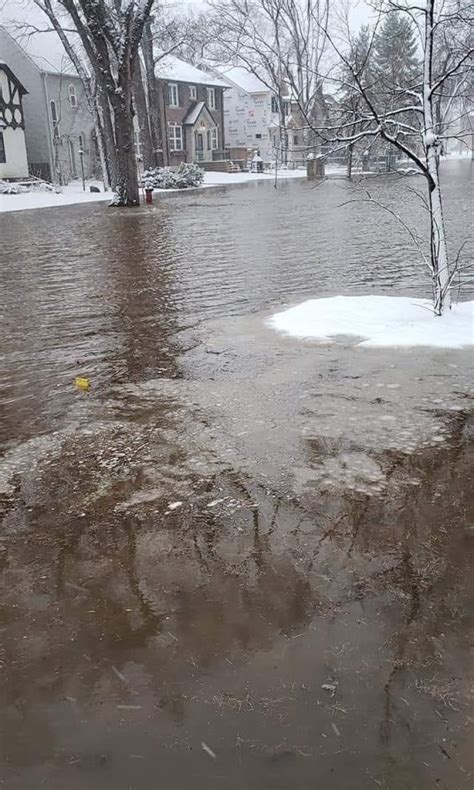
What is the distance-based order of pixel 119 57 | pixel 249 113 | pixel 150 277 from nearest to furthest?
pixel 150 277 < pixel 119 57 < pixel 249 113

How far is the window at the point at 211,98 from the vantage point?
59.1 meters

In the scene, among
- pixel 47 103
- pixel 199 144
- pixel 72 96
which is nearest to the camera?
pixel 47 103

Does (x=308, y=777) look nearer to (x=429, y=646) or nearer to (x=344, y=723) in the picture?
(x=344, y=723)

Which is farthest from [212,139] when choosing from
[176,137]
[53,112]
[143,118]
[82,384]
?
[82,384]

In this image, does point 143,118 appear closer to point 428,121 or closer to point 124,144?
point 124,144

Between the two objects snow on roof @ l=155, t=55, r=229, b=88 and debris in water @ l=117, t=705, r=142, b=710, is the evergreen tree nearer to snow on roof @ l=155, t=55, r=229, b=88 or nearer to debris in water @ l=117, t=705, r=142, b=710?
debris in water @ l=117, t=705, r=142, b=710

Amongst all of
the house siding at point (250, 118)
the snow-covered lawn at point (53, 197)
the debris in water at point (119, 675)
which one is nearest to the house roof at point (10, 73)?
the snow-covered lawn at point (53, 197)

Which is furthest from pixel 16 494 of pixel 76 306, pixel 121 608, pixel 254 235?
pixel 254 235

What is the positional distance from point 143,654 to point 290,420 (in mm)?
2580

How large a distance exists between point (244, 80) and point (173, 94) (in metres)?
14.4

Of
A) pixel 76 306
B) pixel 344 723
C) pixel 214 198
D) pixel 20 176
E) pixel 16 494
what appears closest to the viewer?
pixel 344 723

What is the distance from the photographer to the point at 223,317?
873 cm

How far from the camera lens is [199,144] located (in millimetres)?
58094

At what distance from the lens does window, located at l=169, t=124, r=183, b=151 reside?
55.4m
